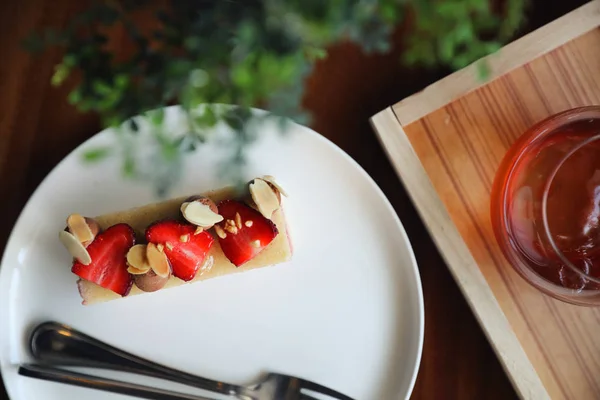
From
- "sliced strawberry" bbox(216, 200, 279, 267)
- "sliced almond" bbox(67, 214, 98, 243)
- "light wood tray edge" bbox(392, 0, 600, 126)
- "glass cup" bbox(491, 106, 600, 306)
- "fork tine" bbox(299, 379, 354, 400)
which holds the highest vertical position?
"sliced almond" bbox(67, 214, 98, 243)

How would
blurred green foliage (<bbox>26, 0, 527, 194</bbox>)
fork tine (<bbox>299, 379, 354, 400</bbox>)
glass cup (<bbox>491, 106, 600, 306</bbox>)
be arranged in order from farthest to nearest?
fork tine (<bbox>299, 379, 354, 400</bbox>), glass cup (<bbox>491, 106, 600, 306</bbox>), blurred green foliage (<bbox>26, 0, 527, 194</bbox>)

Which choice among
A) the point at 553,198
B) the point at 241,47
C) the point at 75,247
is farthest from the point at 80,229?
the point at 553,198

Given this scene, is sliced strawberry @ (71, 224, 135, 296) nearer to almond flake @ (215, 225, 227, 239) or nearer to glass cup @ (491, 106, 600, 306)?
almond flake @ (215, 225, 227, 239)

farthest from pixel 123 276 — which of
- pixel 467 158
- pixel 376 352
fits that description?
pixel 467 158

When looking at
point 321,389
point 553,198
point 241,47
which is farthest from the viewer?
point 321,389

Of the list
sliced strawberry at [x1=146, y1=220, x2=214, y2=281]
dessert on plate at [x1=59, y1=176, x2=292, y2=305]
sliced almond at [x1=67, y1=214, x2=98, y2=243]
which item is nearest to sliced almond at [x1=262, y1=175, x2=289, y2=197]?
dessert on plate at [x1=59, y1=176, x2=292, y2=305]

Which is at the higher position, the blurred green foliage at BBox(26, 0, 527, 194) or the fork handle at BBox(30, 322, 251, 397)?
the blurred green foliage at BBox(26, 0, 527, 194)

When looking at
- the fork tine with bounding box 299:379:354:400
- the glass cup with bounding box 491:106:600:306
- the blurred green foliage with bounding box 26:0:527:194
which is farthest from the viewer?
the fork tine with bounding box 299:379:354:400

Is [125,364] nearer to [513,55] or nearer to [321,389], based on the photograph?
[321,389]
